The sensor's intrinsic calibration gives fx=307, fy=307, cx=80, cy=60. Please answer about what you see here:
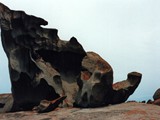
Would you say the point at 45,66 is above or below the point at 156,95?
above

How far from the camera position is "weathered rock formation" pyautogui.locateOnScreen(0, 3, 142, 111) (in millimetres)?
21547

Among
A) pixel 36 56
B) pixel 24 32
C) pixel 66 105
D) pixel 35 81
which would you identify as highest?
pixel 24 32

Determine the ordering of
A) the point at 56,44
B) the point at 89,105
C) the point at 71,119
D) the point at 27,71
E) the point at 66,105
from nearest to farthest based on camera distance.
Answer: the point at 71,119 → the point at 89,105 → the point at 66,105 → the point at 27,71 → the point at 56,44

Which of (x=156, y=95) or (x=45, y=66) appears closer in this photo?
(x=45, y=66)

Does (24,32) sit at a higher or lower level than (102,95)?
higher

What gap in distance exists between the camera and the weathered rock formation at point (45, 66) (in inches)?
848

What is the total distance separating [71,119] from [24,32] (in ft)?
34.3

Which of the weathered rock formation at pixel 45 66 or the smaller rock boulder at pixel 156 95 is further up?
the weathered rock formation at pixel 45 66

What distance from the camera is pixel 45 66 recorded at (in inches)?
893

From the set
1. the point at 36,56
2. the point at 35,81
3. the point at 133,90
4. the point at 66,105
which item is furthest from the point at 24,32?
the point at 133,90

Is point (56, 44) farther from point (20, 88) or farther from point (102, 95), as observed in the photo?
→ point (102, 95)

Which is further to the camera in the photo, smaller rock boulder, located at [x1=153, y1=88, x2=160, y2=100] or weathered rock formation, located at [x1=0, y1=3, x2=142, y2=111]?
smaller rock boulder, located at [x1=153, y1=88, x2=160, y2=100]

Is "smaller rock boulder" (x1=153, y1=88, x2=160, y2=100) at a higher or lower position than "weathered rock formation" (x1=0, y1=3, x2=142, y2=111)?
lower

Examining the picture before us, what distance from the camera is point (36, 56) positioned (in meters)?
23.1
